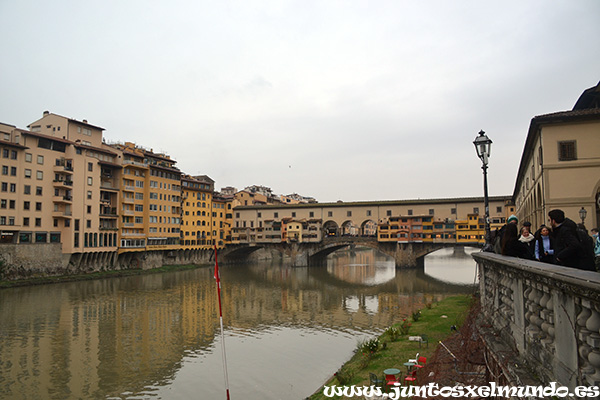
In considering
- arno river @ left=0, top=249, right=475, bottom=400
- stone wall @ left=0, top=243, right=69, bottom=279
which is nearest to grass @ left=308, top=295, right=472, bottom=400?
arno river @ left=0, top=249, right=475, bottom=400

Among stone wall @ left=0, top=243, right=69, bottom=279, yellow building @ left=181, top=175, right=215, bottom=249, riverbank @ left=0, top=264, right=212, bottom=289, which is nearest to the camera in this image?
riverbank @ left=0, top=264, right=212, bottom=289

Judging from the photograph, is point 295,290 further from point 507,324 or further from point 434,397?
point 507,324

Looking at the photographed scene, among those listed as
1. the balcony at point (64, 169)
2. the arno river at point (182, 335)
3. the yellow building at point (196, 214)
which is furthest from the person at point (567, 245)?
the yellow building at point (196, 214)

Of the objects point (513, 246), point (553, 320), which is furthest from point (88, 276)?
point (553, 320)

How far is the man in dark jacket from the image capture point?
584 centimetres

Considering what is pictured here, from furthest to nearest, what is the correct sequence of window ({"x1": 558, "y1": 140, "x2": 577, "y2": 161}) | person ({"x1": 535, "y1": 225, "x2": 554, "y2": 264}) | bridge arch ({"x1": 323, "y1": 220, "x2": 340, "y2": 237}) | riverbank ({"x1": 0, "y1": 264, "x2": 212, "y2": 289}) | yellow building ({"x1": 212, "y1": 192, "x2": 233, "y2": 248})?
yellow building ({"x1": 212, "y1": 192, "x2": 233, "y2": 248}) < bridge arch ({"x1": 323, "y1": 220, "x2": 340, "y2": 237}) < riverbank ({"x1": 0, "y1": 264, "x2": 212, "y2": 289}) < window ({"x1": 558, "y1": 140, "x2": 577, "y2": 161}) < person ({"x1": 535, "y1": 225, "x2": 554, "y2": 264})

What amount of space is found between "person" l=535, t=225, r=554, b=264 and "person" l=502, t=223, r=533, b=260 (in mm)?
221

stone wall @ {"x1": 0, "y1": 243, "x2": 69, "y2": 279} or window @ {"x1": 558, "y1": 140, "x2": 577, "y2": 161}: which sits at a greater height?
window @ {"x1": 558, "y1": 140, "x2": 577, "y2": 161}

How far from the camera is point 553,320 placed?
497 centimetres

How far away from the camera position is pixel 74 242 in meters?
47.7

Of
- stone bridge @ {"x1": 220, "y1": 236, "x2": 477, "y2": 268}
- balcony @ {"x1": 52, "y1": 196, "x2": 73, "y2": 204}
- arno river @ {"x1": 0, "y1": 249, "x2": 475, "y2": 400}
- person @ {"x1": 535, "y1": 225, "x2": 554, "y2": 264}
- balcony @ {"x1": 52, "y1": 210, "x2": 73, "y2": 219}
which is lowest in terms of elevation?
arno river @ {"x1": 0, "y1": 249, "x2": 475, "y2": 400}

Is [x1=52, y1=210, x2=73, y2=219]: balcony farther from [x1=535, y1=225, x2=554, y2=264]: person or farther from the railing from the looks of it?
[x1=535, y1=225, x2=554, y2=264]: person

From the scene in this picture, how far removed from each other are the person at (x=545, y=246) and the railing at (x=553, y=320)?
0.91 m

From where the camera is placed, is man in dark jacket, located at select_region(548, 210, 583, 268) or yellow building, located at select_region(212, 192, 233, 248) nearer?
man in dark jacket, located at select_region(548, 210, 583, 268)
